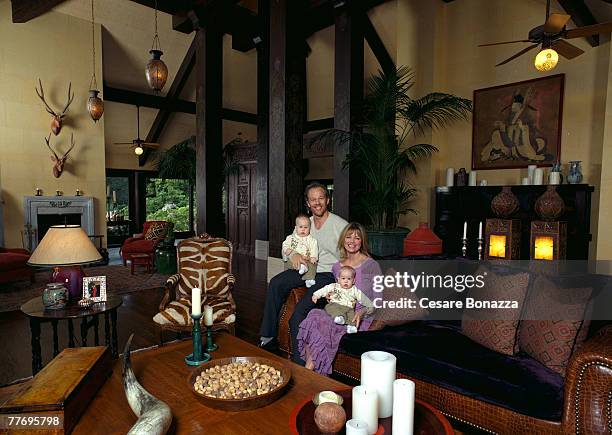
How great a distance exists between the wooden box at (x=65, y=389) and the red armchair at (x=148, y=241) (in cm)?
498

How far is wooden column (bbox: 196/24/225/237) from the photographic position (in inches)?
207

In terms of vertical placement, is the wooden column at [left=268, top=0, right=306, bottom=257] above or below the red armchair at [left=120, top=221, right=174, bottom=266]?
above

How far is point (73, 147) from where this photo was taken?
23.6 ft

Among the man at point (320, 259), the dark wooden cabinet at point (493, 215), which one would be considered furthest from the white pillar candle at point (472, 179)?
the man at point (320, 259)

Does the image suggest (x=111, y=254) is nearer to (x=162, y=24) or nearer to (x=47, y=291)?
(x=162, y=24)

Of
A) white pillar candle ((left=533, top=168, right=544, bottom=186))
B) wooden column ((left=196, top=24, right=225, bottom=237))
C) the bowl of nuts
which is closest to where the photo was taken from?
the bowl of nuts

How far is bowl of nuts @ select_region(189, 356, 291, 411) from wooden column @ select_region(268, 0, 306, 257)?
2327mm

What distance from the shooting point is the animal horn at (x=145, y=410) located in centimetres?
115

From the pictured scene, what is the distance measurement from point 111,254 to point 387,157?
7.28m

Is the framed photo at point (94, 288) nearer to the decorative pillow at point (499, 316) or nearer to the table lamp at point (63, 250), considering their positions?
the table lamp at point (63, 250)

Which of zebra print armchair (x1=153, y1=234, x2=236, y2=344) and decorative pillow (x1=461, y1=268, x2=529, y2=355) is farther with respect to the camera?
zebra print armchair (x1=153, y1=234, x2=236, y2=344)

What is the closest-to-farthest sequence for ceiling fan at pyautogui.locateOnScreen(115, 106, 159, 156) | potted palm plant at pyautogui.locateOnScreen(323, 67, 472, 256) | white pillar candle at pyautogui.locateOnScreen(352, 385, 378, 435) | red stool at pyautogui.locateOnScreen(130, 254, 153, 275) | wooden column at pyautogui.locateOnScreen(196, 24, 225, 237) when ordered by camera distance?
white pillar candle at pyautogui.locateOnScreen(352, 385, 378, 435) < potted palm plant at pyautogui.locateOnScreen(323, 67, 472, 256) < wooden column at pyautogui.locateOnScreen(196, 24, 225, 237) < red stool at pyautogui.locateOnScreen(130, 254, 153, 275) < ceiling fan at pyautogui.locateOnScreen(115, 106, 159, 156)

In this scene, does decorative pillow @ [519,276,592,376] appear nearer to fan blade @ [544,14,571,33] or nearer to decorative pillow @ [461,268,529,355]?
decorative pillow @ [461,268,529,355]

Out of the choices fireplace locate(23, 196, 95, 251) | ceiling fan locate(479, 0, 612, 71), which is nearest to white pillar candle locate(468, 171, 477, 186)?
ceiling fan locate(479, 0, 612, 71)
